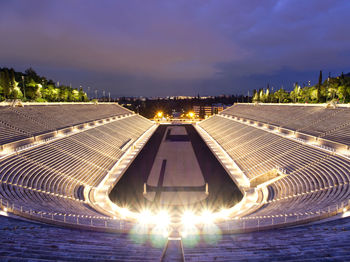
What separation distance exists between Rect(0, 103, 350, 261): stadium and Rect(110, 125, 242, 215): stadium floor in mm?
92

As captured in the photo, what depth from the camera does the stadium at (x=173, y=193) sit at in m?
7.12

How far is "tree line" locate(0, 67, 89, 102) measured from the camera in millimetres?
39438

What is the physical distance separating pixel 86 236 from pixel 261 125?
30.6 metres

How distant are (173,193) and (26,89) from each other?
47.3 m

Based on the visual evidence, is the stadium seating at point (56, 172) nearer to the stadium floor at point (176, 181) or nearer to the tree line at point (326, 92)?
the stadium floor at point (176, 181)

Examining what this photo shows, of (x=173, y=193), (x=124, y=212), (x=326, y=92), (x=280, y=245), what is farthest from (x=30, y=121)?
(x=326, y=92)

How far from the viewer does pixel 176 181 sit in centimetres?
1850

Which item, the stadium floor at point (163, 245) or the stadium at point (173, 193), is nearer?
the stadium floor at point (163, 245)

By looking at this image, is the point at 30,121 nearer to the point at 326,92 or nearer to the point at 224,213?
the point at 224,213

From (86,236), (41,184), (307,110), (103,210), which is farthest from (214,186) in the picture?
(307,110)

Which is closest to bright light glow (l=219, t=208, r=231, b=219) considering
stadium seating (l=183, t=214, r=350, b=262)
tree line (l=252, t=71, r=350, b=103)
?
stadium seating (l=183, t=214, r=350, b=262)

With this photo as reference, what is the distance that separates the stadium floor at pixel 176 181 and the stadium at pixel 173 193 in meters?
0.09

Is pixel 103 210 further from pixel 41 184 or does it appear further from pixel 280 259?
pixel 280 259

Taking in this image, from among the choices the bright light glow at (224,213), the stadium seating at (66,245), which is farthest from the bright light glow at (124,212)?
the bright light glow at (224,213)
